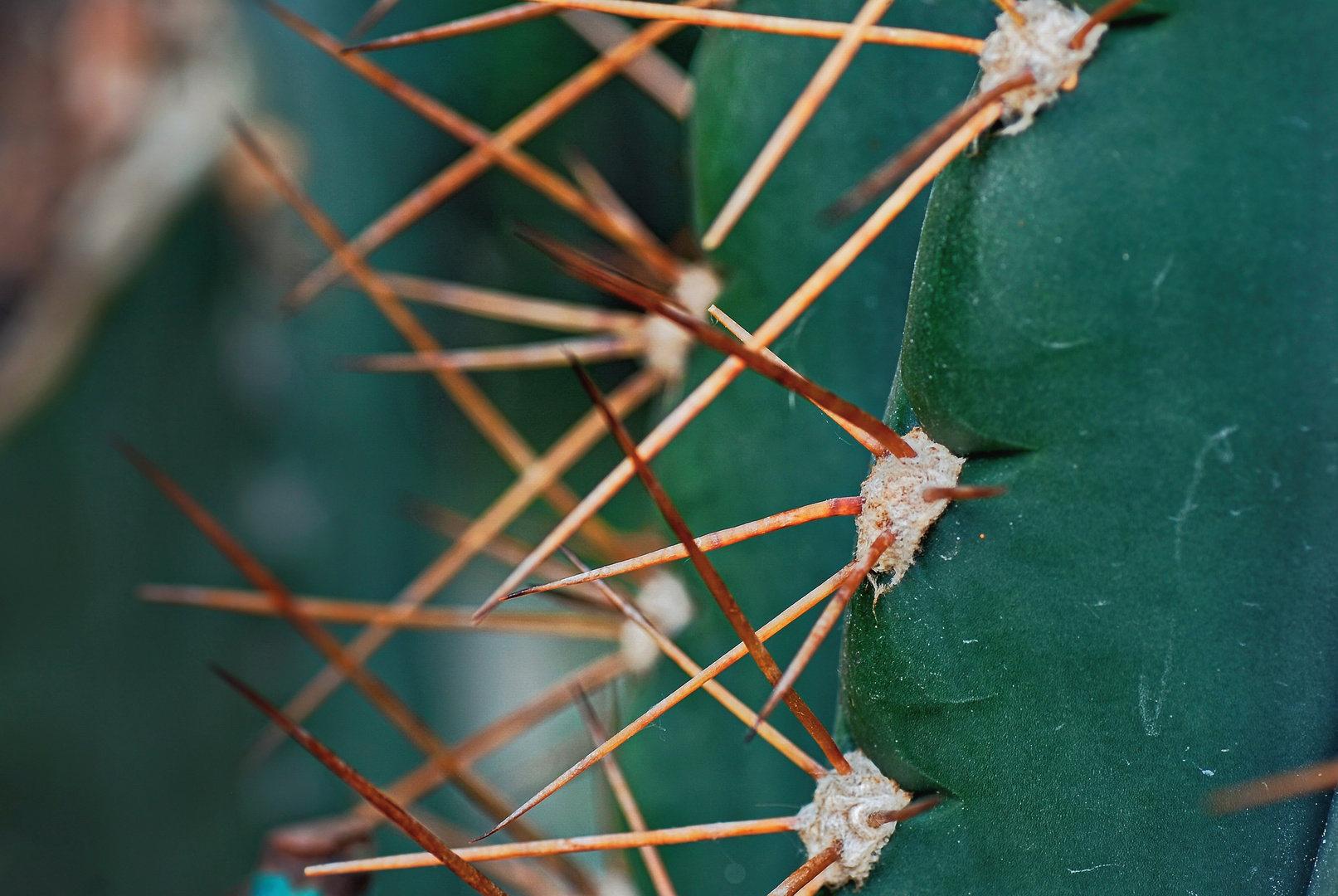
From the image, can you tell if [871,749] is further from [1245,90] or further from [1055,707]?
[1245,90]

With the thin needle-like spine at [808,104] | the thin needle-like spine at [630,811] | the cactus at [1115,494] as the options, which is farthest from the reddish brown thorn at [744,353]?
the thin needle-like spine at [630,811]

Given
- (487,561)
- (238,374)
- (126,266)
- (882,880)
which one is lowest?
(487,561)

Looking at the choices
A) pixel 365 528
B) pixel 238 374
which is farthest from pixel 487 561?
pixel 238 374

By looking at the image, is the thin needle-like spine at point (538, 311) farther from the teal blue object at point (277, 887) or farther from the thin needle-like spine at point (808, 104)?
the teal blue object at point (277, 887)

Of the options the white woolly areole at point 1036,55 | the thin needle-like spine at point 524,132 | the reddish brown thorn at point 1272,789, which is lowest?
the reddish brown thorn at point 1272,789

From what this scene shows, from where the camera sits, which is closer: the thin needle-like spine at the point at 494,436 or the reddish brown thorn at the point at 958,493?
the reddish brown thorn at the point at 958,493

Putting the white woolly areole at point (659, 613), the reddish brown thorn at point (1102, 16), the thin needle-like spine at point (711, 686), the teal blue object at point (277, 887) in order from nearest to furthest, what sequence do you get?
the reddish brown thorn at point (1102, 16), the thin needle-like spine at point (711, 686), the teal blue object at point (277, 887), the white woolly areole at point (659, 613)

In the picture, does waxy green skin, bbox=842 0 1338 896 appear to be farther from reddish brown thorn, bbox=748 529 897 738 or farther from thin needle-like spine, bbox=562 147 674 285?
thin needle-like spine, bbox=562 147 674 285
